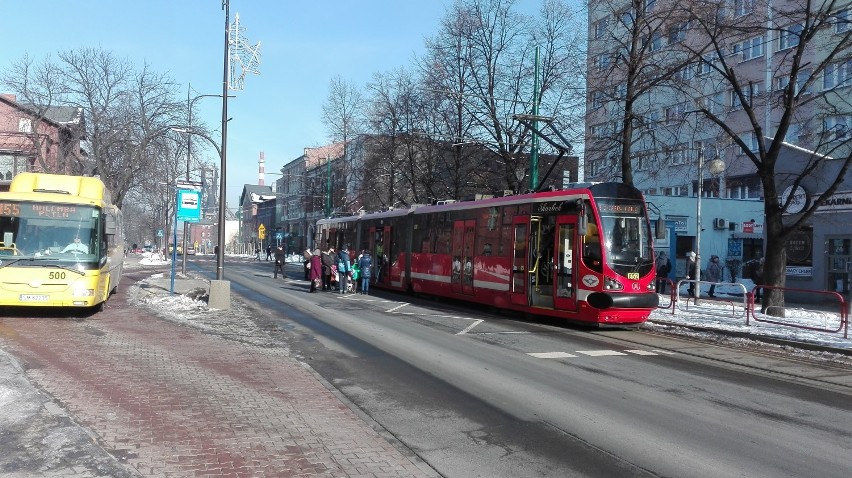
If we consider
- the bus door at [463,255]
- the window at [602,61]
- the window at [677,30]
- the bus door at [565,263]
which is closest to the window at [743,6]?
the window at [677,30]

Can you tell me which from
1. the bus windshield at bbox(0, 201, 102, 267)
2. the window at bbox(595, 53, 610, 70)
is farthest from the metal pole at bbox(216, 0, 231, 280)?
the window at bbox(595, 53, 610, 70)

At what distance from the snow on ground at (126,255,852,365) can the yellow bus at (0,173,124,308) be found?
7.14 ft

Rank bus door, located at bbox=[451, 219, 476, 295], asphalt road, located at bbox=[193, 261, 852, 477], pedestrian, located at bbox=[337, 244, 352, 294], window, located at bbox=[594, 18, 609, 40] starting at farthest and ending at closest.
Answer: pedestrian, located at bbox=[337, 244, 352, 294], window, located at bbox=[594, 18, 609, 40], bus door, located at bbox=[451, 219, 476, 295], asphalt road, located at bbox=[193, 261, 852, 477]

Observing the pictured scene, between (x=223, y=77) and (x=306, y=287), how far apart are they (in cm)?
1232

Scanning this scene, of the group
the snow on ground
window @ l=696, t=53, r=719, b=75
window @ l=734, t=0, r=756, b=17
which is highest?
window @ l=734, t=0, r=756, b=17

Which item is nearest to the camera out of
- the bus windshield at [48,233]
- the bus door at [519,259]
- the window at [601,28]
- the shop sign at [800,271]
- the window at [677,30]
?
the bus windshield at [48,233]

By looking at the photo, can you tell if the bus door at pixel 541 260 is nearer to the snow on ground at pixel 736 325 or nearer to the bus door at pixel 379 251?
the snow on ground at pixel 736 325

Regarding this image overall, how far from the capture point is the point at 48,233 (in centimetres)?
1531

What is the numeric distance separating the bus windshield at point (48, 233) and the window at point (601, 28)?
50.6ft

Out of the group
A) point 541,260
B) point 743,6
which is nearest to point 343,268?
point 541,260

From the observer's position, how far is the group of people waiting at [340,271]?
85.3 feet

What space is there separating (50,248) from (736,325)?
49.9 feet

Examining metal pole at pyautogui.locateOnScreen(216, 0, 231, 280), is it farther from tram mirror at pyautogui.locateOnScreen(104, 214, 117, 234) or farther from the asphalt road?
the asphalt road

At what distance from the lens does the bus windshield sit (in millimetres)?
14961
